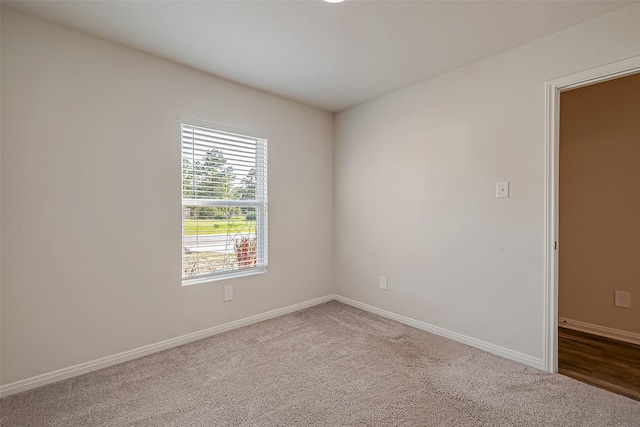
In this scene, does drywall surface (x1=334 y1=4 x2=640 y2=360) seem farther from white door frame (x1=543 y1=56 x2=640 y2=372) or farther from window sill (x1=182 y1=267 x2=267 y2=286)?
window sill (x1=182 y1=267 x2=267 y2=286)

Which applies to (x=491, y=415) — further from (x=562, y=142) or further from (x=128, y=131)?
(x=128, y=131)

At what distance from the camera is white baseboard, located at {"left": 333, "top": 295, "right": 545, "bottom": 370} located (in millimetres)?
2227

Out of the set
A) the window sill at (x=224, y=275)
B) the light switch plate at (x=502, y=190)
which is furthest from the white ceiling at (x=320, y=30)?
the window sill at (x=224, y=275)

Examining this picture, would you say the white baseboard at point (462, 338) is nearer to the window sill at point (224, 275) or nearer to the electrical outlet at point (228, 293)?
the window sill at point (224, 275)

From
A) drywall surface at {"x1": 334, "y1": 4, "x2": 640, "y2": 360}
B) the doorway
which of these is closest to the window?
drywall surface at {"x1": 334, "y1": 4, "x2": 640, "y2": 360}

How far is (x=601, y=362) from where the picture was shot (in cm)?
230

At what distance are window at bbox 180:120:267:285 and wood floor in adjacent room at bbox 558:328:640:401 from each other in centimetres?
271

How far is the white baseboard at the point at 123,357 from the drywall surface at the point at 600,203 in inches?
118

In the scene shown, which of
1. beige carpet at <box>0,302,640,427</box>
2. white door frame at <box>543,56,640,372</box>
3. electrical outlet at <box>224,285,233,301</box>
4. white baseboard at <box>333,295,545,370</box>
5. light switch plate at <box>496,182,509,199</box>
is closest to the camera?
beige carpet at <box>0,302,640,427</box>

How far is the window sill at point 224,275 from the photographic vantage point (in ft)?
8.80

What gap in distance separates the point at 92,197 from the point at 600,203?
430 centimetres

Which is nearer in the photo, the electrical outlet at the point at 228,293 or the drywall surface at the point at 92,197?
the drywall surface at the point at 92,197

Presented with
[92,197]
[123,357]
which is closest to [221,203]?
[92,197]

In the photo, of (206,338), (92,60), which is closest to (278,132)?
(92,60)
